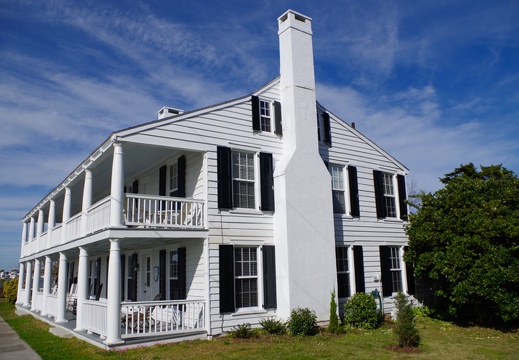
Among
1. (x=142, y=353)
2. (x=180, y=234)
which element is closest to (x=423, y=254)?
(x=180, y=234)

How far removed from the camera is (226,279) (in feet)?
42.4

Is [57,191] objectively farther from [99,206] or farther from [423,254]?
[423,254]

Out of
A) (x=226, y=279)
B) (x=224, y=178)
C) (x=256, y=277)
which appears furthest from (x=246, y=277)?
(x=224, y=178)

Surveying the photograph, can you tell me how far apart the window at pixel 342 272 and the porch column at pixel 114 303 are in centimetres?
744

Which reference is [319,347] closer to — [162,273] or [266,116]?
[162,273]

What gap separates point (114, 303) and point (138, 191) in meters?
7.74

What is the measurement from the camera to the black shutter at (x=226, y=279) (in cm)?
1280

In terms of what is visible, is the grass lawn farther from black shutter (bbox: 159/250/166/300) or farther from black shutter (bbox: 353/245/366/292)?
black shutter (bbox: 159/250/166/300)

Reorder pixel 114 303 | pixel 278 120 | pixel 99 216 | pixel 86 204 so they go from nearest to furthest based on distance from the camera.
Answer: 1. pixel 114 303
2. pixel 99 216
3. pixel 86 204
4. pixel 278 120

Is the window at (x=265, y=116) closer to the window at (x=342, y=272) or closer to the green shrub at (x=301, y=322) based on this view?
the window at (x=342, y=272)

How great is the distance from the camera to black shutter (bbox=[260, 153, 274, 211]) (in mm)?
14367

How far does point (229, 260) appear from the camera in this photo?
13172 mm

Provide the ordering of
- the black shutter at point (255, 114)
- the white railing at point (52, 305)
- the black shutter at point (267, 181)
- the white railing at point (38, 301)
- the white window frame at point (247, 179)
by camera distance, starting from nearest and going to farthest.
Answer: the white window frame at point (247, 179) < the black shutter at point (267, 181) < the black shutter at point (255, 114) < the white railing at point (52, 305) < the white railing at point (38, 301)

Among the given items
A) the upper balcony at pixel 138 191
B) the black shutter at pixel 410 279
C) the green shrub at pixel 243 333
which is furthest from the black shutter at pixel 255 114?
the black shutter at pixel 410 279
